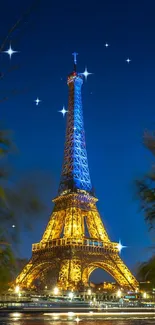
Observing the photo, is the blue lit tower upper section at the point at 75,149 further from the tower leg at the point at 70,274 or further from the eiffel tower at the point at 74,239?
the tower leg at the point at 70,274

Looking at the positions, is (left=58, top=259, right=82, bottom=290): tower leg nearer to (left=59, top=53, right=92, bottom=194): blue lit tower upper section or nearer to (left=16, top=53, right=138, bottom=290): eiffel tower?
(left=16, top=53, right=138, bottom=290): eiffel tower

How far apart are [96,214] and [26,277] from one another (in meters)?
15.7

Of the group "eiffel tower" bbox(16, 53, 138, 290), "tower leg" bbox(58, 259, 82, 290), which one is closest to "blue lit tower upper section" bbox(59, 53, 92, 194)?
"eiffel tower" bbox(16, 53, 138, 290)

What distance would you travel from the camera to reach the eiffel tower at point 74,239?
2432 inches

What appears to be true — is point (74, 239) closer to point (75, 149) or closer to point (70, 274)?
point (70, 274)

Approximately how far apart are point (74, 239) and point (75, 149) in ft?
65.4

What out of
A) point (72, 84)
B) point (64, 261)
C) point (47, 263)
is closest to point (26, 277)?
point (47, 263)

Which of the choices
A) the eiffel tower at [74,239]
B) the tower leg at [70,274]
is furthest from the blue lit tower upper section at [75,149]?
the tower leg at [70,274]

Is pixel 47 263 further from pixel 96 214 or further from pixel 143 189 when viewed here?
pixel 143 189

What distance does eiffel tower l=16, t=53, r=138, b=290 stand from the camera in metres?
61.8

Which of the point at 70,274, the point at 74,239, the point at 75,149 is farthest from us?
the point at 75,149

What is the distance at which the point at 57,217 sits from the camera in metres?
70.9

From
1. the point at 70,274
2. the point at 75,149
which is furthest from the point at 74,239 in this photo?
the point at 75,149

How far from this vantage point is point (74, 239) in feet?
212
